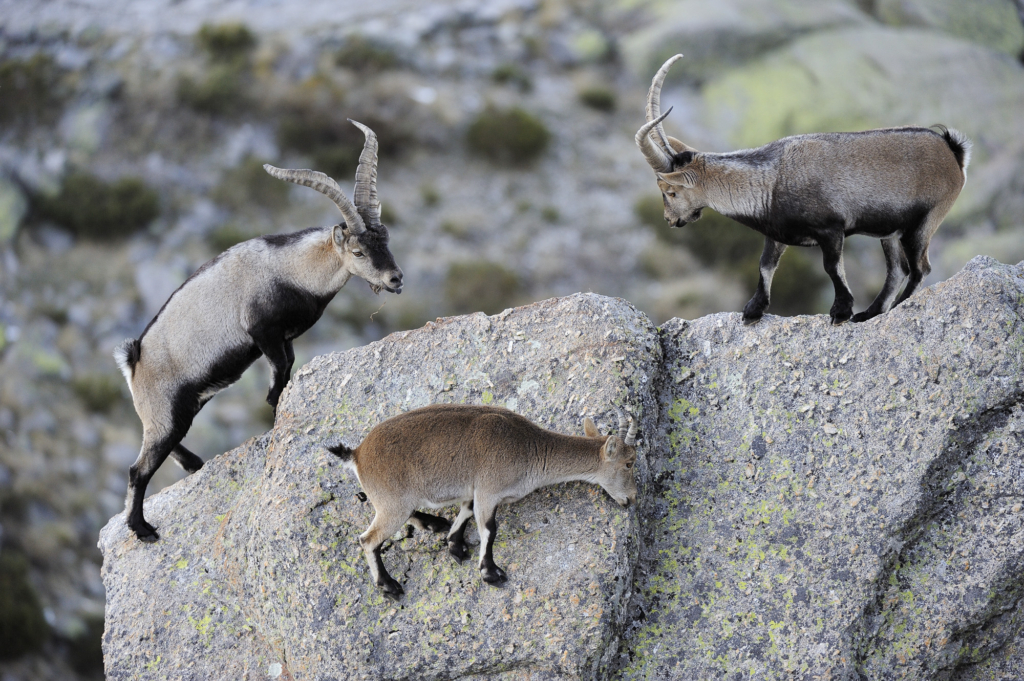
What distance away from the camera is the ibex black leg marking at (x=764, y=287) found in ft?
24.6

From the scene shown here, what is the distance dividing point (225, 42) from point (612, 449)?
26776 mm

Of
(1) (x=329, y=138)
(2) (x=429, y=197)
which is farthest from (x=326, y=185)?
(1) (x=329, y=138)

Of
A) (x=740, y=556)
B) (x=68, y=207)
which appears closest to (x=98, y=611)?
(x=68, y=207)

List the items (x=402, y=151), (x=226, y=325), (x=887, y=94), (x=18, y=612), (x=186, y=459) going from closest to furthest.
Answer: (x=226, y=325) < (x=186, y=459) < (x=18, y=612) < (x=887, y=94) < (x=402, y=151)

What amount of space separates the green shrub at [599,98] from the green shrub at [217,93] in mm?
10950

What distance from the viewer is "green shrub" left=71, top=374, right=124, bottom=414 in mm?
20344

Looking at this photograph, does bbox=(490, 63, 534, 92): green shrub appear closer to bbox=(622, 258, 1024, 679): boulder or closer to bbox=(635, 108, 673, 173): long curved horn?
bbox=(635, 108, 673, 173): long curved horn

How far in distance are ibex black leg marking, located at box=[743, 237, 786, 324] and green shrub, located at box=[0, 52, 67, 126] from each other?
25.5 metres

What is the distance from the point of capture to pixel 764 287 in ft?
25.2

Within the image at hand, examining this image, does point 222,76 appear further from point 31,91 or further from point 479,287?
point 479,287

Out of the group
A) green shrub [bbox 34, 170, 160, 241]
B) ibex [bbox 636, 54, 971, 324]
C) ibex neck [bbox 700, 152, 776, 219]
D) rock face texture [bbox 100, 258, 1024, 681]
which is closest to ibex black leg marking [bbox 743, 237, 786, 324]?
ibex [bbox 636, 54, 971, 324]

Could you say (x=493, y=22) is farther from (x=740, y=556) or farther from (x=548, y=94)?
(x=740, y=556)

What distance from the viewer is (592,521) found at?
20.9 ft

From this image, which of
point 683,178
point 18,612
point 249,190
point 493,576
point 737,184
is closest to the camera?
point 493,576
